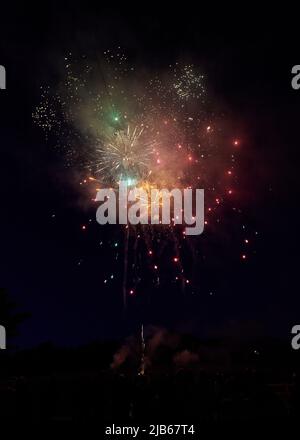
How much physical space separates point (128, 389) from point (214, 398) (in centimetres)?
173

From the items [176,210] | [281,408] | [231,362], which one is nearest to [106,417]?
[281,408]

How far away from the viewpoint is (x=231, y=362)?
34.3 m

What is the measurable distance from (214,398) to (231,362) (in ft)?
84.6

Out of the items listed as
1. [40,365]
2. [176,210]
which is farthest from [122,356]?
[176,210]

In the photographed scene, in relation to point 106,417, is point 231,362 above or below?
above

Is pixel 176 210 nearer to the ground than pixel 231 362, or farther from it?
farther from it

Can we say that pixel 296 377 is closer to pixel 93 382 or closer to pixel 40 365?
pixel 93 382

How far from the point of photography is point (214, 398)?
9.72 m

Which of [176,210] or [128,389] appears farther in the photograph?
[176,210]

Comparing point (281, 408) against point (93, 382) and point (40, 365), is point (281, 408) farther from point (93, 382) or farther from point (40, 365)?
point (40, 365)

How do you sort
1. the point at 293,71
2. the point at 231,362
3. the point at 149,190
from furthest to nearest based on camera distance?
the point at 231,362 < the point at 149,190 < the point at 293,71
